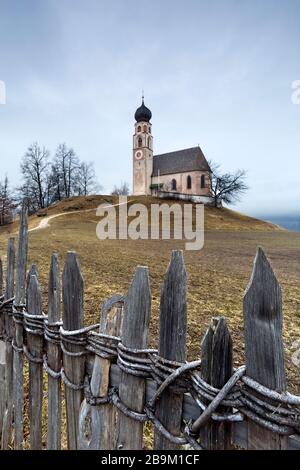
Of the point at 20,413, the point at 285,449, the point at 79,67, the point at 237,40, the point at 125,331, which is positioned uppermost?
the point at 79,67

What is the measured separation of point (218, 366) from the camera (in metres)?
0.84

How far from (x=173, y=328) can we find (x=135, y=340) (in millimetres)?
184

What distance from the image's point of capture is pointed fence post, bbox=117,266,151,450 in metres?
1.03

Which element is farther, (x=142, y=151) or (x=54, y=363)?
(x=142, y=151)

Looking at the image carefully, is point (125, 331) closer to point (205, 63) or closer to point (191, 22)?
point (191, 22)

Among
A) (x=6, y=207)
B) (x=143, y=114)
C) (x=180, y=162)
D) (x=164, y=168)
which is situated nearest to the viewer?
(x=6, y=207)

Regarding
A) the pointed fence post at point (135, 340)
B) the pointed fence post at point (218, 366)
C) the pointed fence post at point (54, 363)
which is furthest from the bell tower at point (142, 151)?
the pointed fence post at point (218, 366)

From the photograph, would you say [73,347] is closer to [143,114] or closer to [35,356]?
[35,356]

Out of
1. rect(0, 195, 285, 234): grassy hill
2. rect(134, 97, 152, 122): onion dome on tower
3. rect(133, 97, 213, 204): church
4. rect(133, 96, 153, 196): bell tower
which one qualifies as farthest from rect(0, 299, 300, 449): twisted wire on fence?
rect(134, 97, 152, 122): onion dome on tower

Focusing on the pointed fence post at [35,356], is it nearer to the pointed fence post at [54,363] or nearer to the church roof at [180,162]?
the pointed fence post at [54,363]

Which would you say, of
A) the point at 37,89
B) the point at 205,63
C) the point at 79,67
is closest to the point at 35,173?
the point at 37,89

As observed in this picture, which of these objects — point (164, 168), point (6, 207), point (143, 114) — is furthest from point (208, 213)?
point (6, 207)

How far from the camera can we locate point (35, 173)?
42.7m

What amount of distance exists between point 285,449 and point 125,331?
2.11ft
